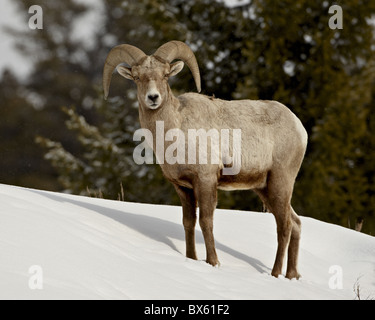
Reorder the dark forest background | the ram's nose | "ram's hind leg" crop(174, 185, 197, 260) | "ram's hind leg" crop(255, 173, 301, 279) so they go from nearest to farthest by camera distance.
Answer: the ram's nose < "ram's hind leg" crop(174, 185, 197, 260) < "ram's hind leg" crop(255, 173, 301, 279) < the dark forest background

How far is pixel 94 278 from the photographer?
5.00m

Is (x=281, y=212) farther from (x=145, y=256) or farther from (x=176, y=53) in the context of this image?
(x=176, y=53)

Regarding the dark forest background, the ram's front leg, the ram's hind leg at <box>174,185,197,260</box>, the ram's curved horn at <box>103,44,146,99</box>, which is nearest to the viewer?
the ram's front leg

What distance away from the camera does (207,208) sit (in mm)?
6559

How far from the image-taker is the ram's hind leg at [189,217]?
6.93 metres

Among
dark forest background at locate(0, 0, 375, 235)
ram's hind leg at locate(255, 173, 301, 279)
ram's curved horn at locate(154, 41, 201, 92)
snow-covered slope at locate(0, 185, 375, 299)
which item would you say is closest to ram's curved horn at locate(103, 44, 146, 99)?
ram's curved horn at locate(154, 41, 201, 92)

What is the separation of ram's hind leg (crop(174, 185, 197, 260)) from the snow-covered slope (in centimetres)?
13

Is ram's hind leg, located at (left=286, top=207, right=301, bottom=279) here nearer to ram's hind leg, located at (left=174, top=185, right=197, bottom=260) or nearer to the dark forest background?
ram's hind leg, located at (left=174, top=185, right=197, bottom=260)

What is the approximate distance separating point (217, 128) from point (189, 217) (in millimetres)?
929

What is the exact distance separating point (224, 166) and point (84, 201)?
6.66 feet

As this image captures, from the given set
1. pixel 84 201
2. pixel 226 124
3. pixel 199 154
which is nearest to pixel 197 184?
pixel 199 154

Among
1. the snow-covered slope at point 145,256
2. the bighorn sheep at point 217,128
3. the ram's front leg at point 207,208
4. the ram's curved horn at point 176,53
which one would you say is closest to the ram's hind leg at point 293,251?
the bighorn sheep at point 217,128

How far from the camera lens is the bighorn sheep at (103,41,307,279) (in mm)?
6559
